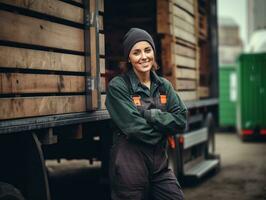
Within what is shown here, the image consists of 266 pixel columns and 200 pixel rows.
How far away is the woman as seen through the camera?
3315 millimetres

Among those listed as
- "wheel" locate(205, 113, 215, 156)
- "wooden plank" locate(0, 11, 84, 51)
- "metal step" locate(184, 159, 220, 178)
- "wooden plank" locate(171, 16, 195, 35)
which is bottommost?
"metal step" locate(184, 159, 220, 178)

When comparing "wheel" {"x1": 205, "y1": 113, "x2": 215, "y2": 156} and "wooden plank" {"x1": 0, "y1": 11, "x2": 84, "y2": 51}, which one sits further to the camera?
"wheel" {"x1": 205, "y1": 113, "x2": 215, "y2": 156}

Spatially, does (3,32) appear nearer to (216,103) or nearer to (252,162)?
(216,103)

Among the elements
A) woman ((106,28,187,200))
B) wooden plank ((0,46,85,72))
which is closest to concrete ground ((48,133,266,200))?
wooden plank ((0,46,85,72))

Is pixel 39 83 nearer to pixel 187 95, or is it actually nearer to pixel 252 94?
pixel 187 95

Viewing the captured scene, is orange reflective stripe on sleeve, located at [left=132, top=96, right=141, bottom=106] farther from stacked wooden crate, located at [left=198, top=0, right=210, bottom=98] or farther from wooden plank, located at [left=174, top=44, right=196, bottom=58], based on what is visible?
stacked wooden crate, located at [left=198, top=0, right=210, bottom=98]

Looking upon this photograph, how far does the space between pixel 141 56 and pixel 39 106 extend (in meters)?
0.86

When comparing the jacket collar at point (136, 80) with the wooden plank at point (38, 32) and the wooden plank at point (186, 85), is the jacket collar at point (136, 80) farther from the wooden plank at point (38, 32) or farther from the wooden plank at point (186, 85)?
the wooden plank at point (186, 85)

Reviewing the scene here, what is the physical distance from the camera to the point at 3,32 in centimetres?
309

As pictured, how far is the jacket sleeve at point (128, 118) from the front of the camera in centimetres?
328

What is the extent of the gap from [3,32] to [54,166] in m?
6.94

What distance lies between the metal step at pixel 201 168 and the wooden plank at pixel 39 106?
389 centimetres

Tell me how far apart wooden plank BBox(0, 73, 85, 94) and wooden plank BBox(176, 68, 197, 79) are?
2.86 m

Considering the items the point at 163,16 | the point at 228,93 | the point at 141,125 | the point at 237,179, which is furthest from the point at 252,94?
the point at 141,125
